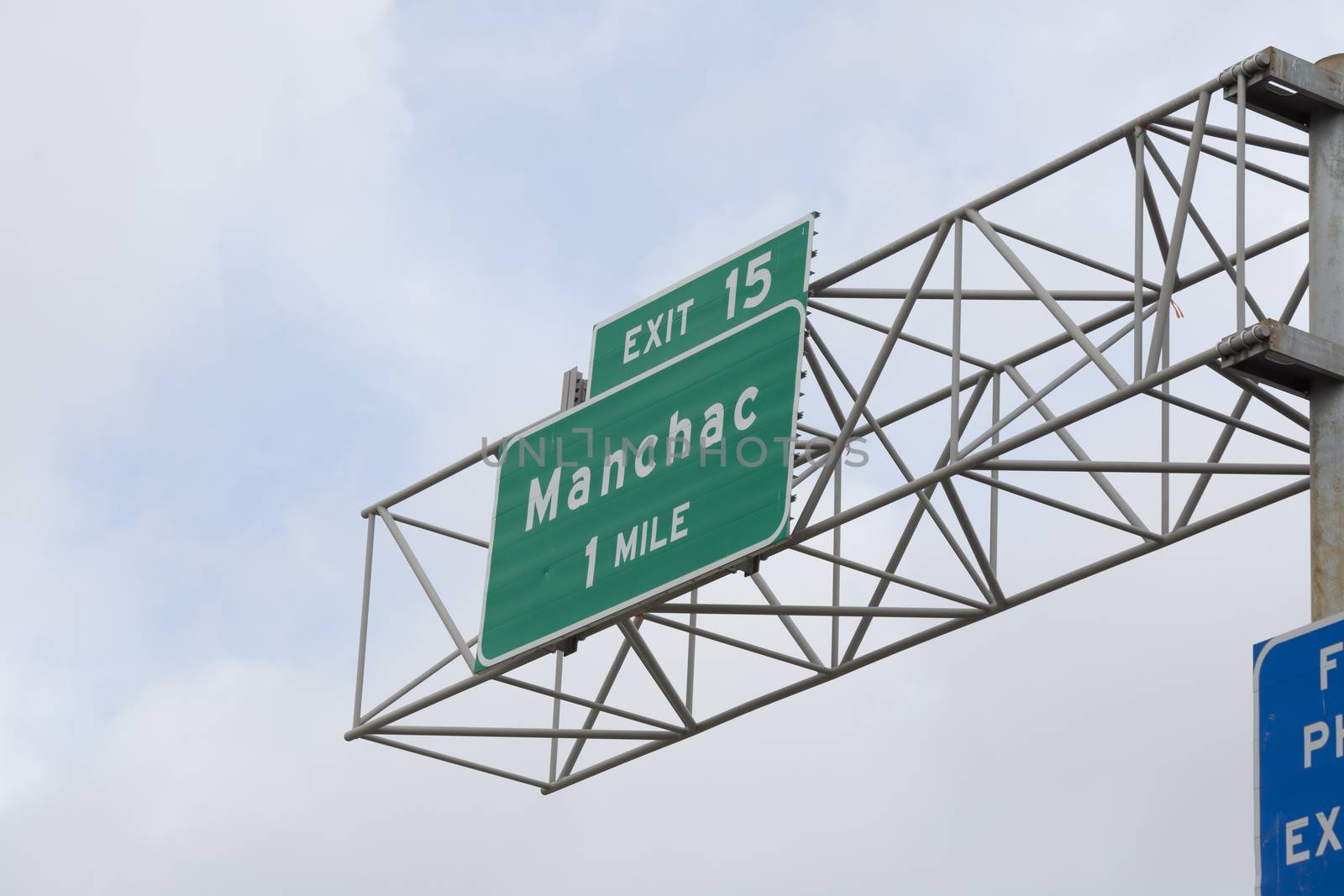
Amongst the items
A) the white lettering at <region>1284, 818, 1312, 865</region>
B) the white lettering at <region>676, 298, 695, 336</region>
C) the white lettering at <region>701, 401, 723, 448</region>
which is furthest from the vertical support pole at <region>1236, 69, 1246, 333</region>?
the white lettering at <region>676, 298, 695, 336</region>

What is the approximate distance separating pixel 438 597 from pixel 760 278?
10.9 feet

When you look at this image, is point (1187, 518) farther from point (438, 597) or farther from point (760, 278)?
point (438, 597)

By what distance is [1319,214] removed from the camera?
13328mm

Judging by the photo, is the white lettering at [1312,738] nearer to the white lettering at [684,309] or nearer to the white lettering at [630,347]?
the white lettering at [684,309]

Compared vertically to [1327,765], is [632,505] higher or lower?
higher

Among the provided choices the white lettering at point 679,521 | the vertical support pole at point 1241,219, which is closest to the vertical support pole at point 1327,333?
the vertical support pole at point 1241,219

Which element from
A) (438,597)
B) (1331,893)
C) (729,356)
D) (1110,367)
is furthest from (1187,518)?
(438,597)

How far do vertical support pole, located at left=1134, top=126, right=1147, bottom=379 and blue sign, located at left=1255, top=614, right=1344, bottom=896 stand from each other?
2.56 m

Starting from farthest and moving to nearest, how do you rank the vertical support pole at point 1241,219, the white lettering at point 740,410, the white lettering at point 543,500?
the white lettering at point 543,500 < the white lettering at point 740,410 < the vertical support pole at point 1241,219

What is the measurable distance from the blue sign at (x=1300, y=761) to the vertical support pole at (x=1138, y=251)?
256 centimetres

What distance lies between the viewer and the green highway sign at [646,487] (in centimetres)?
1555

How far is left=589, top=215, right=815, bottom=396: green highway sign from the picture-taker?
1622cm

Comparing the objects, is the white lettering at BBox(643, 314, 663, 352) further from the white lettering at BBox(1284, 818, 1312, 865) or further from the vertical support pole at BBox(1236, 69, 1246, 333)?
the white lettering at BBox(1284, 818, 1312, 865)

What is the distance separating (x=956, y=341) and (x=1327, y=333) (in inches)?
103
